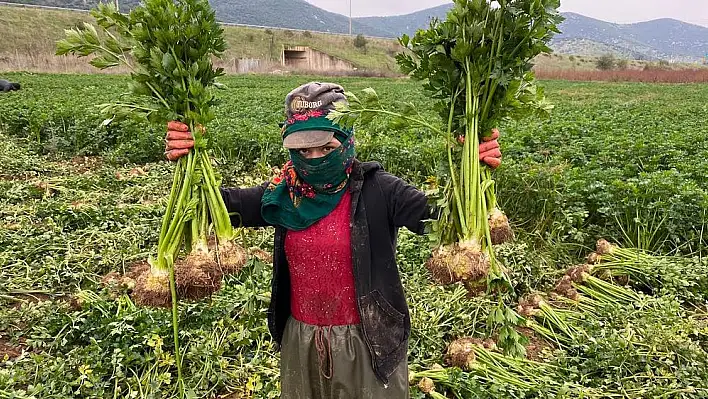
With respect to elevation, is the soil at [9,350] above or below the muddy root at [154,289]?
below

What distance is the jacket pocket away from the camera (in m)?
2.25

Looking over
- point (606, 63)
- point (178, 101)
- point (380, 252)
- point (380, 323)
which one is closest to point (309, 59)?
point (606, 63)

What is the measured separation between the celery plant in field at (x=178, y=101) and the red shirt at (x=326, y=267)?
0.31 m

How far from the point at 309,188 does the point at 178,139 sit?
0.59 meters

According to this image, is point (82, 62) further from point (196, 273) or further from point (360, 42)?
point (196, 273)

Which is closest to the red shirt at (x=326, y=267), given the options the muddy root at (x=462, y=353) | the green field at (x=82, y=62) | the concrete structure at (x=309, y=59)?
the muddy root at (x=462, y=353)

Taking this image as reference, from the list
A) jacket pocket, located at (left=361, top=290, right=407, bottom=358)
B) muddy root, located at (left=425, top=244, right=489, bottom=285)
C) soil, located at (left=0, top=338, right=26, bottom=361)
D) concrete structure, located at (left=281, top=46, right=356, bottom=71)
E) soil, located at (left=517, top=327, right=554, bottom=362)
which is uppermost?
concrete structure, located at (left=281, top=46, right=356, bottom=71)

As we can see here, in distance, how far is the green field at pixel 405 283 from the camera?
3504mm

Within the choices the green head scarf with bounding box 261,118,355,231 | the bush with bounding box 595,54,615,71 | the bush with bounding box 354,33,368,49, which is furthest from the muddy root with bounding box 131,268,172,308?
the bush with bounding box 354,33,368,49

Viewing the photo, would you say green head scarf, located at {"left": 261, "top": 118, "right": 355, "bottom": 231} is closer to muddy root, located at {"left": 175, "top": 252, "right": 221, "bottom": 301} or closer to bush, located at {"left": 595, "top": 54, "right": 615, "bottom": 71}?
muddy root, located at {"left": 175, "top": 252, "right": 221, "bottom": 301}

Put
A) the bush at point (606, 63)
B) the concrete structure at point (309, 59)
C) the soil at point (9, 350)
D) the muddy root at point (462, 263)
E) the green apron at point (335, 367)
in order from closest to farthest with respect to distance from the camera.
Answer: the muddy root at point (462, 263), the green apron at point (335, 367), the soil at point (9, 350), the concrete structure at point (309, 59), the bush at point (606, 63)

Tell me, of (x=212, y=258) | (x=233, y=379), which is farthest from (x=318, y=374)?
(x=233, y=379)

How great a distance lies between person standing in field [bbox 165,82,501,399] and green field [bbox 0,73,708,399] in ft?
1.11

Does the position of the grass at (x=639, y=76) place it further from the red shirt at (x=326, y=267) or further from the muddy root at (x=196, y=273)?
the muddy root at (x=196, y=273)
